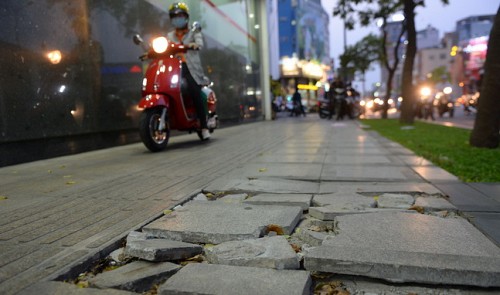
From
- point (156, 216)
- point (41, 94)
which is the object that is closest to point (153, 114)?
point (41, 94)

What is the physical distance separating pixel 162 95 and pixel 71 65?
4.95 feet

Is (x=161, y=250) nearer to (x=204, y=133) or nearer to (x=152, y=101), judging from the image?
(x=152, y=101)

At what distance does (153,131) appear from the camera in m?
6.50

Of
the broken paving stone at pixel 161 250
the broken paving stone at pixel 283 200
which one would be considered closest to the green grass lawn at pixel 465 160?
the broken paving stone at pixel 283 200

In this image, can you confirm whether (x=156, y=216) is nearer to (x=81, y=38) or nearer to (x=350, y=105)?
(x=81, y=38)

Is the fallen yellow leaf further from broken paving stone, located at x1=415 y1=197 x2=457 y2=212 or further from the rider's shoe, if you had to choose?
the rider's shoe

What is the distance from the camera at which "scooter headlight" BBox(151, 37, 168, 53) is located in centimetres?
669

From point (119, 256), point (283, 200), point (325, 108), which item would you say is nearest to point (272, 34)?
point (325, 108)

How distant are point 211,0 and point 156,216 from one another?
508 inches

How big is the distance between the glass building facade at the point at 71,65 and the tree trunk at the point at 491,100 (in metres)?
6.28

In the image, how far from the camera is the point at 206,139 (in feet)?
28.8

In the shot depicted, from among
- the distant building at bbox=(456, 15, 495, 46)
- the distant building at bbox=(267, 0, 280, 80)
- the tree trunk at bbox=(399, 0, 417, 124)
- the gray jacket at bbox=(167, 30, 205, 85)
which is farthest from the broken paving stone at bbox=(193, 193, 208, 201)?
the distant building at bbox=(456, 15, 495, 46)

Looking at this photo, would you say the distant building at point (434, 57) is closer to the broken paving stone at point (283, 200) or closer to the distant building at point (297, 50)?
the distant building at point (297, 50)

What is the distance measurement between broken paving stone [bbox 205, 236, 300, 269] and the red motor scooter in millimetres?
4344
